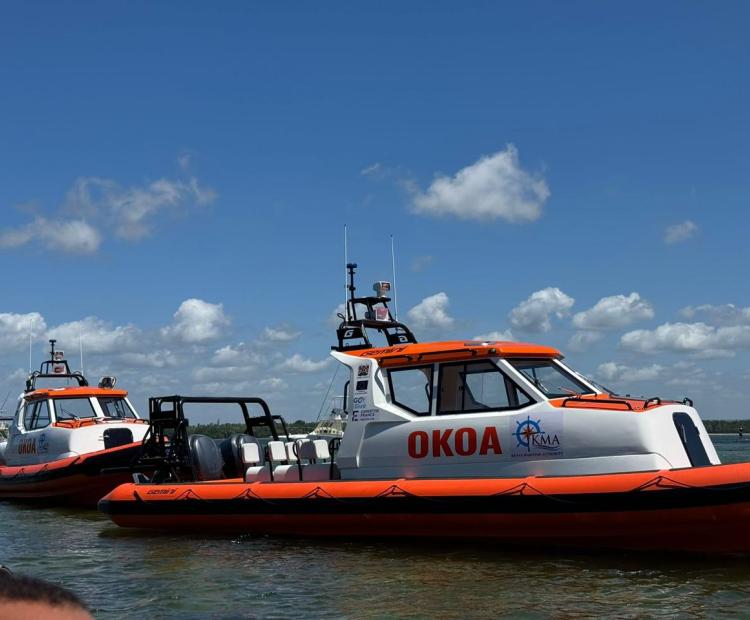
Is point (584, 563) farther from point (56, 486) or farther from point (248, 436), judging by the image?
point (56, 486)

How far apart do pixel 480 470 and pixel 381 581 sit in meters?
1.87

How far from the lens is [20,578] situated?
75 cm

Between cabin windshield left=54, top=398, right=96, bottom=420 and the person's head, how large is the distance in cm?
1780

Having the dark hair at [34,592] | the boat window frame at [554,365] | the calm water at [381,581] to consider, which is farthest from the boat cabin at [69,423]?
the dark hair at [34,592]

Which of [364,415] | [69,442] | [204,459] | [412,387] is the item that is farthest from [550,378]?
[69,442]

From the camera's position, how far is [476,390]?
9.63m

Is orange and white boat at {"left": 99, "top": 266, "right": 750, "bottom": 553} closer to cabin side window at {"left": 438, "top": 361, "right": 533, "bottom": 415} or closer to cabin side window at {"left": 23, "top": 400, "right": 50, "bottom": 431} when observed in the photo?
cabin side window at {"left": 438, "top": 361, "right": 533, "bottom": 415}

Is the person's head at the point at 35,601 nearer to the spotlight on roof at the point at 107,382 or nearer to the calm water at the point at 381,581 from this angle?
the calm water at the point at 381,581

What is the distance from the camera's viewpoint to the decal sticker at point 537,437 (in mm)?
8852

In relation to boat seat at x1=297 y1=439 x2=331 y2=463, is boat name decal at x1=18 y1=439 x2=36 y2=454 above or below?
above

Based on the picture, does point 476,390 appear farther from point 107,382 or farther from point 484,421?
point 107,382

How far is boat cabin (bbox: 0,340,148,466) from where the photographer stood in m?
16.8

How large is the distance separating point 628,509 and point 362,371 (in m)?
3.58

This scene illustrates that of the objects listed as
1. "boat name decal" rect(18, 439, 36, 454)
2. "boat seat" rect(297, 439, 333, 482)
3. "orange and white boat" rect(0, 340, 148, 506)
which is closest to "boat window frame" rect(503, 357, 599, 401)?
"boat seat" rect(297, 439, 333, 482)
